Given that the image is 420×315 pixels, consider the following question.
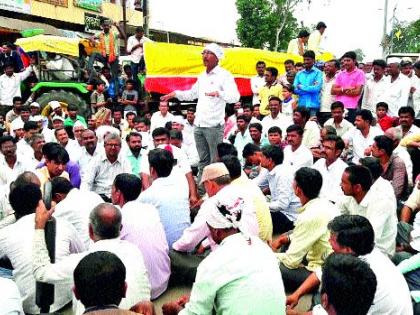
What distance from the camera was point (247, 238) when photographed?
8.13 ft

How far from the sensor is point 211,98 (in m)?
6.38

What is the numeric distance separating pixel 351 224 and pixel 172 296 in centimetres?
179

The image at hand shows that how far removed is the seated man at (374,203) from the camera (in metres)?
3.71

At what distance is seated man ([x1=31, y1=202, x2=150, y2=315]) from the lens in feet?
9.28

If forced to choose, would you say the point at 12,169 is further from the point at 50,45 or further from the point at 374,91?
the point at 374,91

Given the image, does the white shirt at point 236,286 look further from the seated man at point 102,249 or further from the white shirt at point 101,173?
the white shirt at point 101,173

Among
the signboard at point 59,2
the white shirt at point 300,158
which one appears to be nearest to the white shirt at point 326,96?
the white shirt at point 300,158

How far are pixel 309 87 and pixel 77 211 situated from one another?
5.11m

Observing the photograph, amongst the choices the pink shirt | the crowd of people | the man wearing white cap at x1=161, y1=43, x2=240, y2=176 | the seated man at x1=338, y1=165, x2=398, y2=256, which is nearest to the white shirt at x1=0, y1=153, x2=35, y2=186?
the crowd of people

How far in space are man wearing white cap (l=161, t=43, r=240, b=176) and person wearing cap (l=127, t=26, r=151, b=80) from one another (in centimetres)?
477

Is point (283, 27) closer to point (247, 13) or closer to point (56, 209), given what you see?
point (247, 13)

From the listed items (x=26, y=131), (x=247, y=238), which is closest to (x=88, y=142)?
(x=26, y=131)

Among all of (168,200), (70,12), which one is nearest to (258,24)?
(70,12)

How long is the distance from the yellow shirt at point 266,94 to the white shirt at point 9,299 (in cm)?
685
